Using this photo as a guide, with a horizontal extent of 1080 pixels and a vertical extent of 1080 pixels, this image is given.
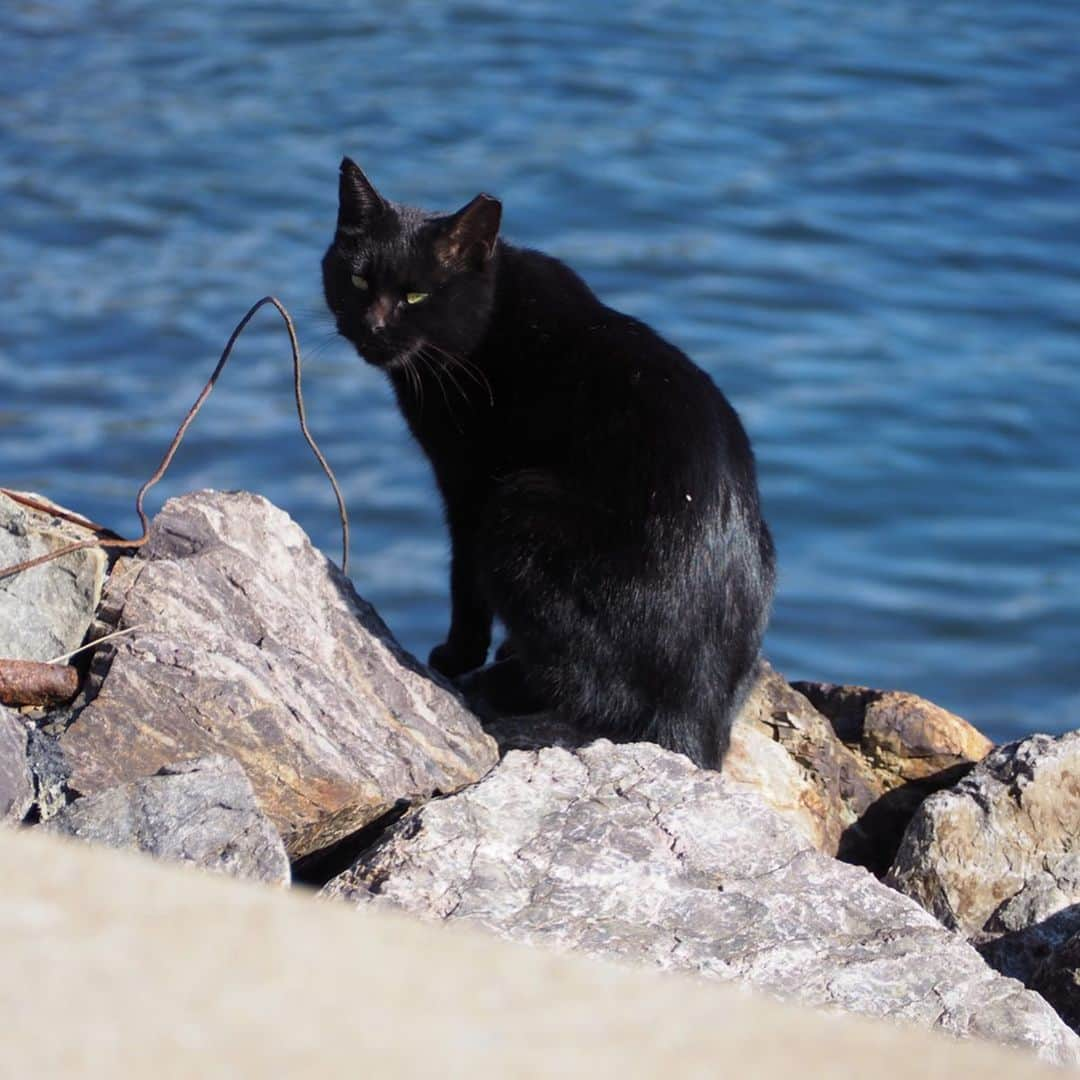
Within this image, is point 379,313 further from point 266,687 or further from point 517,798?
point 517,798

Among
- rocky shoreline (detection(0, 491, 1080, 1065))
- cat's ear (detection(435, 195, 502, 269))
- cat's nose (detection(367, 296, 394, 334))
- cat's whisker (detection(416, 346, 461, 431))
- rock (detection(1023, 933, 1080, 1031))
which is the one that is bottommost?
rock (detection(1023, 933, 1080, 1031))

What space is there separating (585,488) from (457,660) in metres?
0.95

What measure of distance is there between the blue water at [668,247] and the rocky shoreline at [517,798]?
2.83 metres

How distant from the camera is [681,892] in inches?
109

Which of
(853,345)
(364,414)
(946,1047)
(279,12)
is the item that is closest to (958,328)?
(853,345)

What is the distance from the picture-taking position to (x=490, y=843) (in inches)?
111

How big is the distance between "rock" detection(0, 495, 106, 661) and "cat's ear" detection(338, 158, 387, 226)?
4.38ft

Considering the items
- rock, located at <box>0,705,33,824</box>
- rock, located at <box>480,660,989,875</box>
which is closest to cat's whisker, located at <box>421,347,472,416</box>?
rock, located at <box>480,660,989,875</box>

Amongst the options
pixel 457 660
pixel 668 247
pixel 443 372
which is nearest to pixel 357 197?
pixel 443 372

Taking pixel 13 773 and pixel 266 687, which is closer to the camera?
pixel 13 773

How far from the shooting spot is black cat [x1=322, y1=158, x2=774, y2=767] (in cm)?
384

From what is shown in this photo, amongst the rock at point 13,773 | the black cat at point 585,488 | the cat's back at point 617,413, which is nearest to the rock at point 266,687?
the rock at point 13,773

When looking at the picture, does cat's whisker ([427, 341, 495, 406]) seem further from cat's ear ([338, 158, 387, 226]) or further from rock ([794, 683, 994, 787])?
rock ([794, 683, 994, 787])

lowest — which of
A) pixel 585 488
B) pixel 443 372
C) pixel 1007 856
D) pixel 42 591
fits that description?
pixel 1007 856
